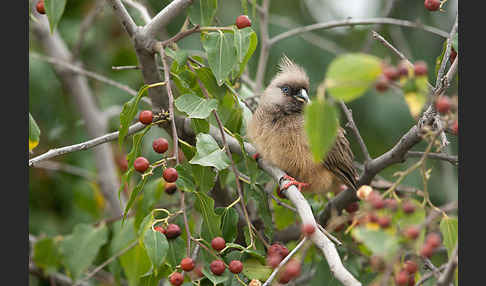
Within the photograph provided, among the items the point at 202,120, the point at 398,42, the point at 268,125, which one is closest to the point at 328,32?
the point at 398,42

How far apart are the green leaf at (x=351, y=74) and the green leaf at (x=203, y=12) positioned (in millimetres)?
1481

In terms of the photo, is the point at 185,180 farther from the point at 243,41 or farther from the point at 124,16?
the point at 124,16

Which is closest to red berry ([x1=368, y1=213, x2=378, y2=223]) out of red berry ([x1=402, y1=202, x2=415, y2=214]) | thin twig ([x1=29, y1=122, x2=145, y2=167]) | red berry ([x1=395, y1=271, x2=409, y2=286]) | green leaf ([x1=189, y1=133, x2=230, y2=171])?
red berry ([x1=402, y1=202, x2=415, y2=214])

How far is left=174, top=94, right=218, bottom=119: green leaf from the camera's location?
302cm

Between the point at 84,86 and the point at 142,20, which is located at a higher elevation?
the point at 142,20

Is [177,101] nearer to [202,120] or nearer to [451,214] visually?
[202,120]

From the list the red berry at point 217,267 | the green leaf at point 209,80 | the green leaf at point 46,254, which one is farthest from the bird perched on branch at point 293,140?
the green leaf at point 46,254

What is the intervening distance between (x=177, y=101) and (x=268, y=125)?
1272 millimetres

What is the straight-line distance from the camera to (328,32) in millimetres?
7449

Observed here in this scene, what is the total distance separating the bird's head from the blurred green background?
1104 millimetres

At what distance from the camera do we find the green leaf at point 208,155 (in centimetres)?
289

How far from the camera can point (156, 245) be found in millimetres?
2568

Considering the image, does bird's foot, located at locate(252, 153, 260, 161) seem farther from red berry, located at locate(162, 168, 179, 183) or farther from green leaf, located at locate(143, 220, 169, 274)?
green leaf, located at locate(143, 220, 169, 274)

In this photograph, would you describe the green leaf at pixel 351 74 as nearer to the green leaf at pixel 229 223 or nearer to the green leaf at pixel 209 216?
the green leaf at pixel 209 216
